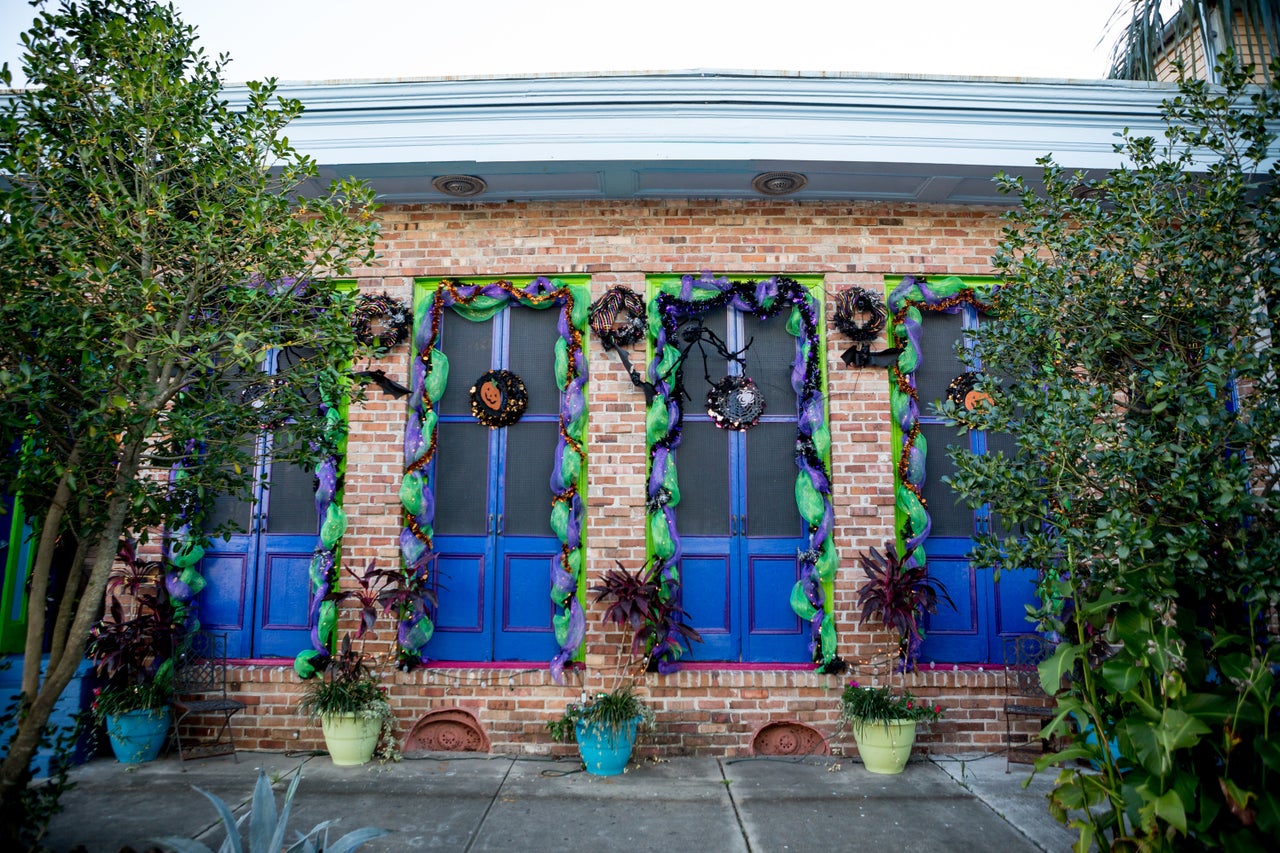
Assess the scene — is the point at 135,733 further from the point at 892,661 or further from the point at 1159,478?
the point at 1159,478

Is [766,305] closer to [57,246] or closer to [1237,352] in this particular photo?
[1237,352]

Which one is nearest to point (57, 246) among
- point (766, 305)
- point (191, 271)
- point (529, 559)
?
point (191, 271)

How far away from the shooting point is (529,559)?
16.7 ft

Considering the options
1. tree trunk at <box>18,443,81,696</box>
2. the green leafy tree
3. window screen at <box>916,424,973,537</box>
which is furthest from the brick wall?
tree trunk at <box>18,443,81,696</box>

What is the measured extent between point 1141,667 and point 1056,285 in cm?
167

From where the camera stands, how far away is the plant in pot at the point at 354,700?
15.1 feet

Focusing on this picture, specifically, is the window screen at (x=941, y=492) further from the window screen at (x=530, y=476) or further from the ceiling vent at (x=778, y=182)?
the window screen at (x=530, y=476)

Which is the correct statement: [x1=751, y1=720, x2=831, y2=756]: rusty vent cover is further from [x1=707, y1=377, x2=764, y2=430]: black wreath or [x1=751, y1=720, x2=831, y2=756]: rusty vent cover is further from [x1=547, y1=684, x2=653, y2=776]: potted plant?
[x1=707, y1=377, x2=764, y2=430]: black wreath

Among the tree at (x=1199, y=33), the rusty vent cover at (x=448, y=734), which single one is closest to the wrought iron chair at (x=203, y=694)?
the rusty vent cover at (x=448, y=734)

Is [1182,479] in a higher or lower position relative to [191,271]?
lower

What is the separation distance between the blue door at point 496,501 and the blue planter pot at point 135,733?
5.67 feet

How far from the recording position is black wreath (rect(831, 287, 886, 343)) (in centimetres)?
519

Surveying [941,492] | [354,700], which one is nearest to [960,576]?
[941,492]

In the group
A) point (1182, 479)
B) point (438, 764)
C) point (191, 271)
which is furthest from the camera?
point (438, 764)
